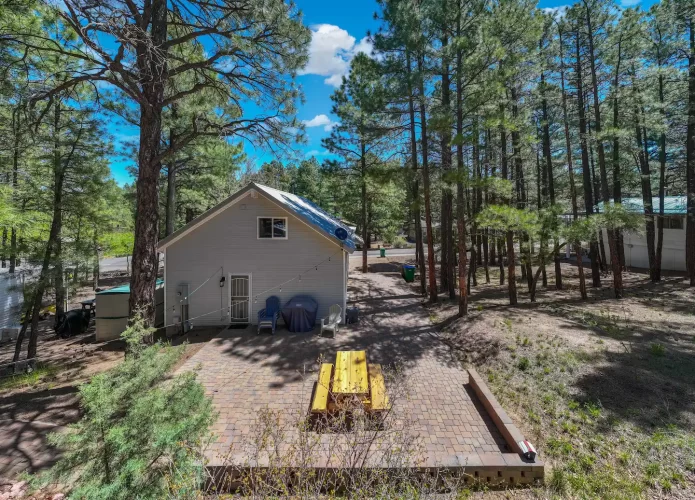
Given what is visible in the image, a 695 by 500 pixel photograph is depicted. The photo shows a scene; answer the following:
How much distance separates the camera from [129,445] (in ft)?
9.89

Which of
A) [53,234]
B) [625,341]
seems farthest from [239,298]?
[625,341]

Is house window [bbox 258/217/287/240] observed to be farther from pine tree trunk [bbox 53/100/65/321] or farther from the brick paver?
pine tree trunk [bbox 53/100/65/321]

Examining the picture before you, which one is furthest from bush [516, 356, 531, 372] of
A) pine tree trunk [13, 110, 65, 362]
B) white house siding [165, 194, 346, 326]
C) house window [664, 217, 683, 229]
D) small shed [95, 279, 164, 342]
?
house window [664, 217, 683, 229]

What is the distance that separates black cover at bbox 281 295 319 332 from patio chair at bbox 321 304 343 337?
0.53 m

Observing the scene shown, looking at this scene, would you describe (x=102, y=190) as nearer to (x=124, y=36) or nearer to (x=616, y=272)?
(x=124, y=36)

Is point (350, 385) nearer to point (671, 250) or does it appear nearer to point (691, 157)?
point (691, 157)

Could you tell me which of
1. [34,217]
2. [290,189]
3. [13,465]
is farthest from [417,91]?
[290,189]

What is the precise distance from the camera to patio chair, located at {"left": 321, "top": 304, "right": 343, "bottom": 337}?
1018cm

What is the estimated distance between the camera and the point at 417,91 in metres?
12.6

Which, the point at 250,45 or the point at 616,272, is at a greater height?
the point at 250,45

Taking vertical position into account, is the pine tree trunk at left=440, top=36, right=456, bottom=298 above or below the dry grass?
above

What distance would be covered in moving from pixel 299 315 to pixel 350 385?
5.23 meters

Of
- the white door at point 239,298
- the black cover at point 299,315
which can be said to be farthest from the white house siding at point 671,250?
the white door at point 239,298

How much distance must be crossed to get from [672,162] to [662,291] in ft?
39.1
